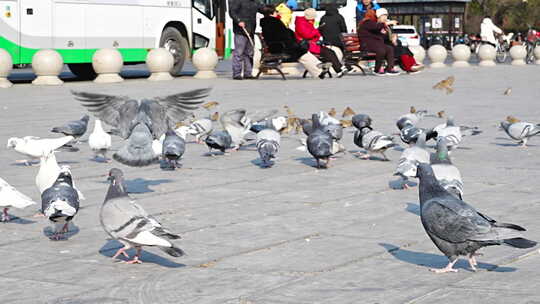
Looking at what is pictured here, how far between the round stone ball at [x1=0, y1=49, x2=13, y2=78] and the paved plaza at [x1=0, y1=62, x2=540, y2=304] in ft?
24.1

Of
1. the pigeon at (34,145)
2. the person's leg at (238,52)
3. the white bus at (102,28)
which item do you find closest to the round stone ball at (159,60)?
the white bus at (102,28)

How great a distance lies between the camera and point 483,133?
43.1 feet

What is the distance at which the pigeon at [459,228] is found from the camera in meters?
5.46

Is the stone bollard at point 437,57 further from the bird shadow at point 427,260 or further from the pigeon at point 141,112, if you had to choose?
the bird shadow at point 427,260

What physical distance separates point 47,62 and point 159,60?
9.95 feet

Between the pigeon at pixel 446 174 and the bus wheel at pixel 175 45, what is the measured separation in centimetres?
1845

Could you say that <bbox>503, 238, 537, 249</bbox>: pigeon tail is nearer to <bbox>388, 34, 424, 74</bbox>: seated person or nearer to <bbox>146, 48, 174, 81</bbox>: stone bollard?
<bbox>146, 48, 174, 81</bbox>: stone bollard

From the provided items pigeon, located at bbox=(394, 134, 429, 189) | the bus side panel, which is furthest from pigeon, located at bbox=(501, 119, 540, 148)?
the bus side panel

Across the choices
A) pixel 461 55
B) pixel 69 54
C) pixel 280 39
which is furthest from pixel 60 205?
pixel 461 55

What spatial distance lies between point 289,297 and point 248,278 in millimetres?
503

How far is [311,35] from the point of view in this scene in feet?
78.4

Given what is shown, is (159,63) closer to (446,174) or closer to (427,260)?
(446,174)

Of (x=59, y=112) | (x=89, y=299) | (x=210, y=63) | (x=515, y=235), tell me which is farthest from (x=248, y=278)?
(x=210, y=63)

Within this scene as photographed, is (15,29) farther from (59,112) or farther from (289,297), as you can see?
(289,297)
